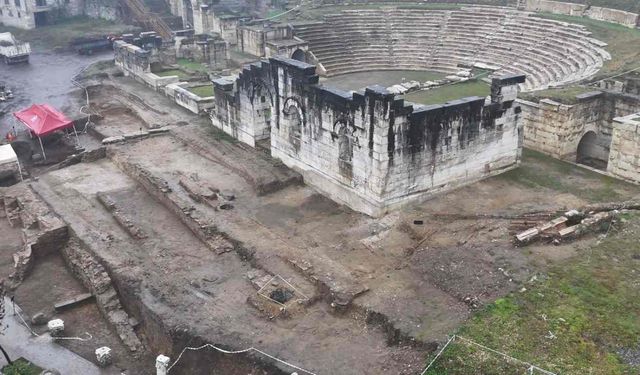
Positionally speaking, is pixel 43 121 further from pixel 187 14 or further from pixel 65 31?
pixel 65 31

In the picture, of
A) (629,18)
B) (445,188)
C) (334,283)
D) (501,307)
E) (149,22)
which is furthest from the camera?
(149,22)

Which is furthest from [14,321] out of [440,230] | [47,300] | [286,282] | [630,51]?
[630,51]

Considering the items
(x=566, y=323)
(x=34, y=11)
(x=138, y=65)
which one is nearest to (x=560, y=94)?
(x=566, y=323)

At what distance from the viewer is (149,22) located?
4922cm

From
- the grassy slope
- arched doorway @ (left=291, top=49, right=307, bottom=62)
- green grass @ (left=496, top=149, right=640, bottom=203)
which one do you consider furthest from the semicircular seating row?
the grassy slope

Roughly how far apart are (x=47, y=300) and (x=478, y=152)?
13.8 metres

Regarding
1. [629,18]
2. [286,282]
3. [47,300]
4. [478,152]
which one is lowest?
[47,300]

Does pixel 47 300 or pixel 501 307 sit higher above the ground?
pixel 501 307

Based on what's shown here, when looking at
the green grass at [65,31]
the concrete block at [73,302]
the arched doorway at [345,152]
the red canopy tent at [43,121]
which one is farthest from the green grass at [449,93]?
the green grass at [65,31]

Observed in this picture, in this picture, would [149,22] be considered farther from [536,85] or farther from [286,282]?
[286,282]

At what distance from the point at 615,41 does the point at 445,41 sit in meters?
10.5

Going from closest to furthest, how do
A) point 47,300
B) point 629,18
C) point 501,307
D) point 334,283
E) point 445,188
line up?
1. point 501,307
2. point 334,283
3. point 47,300
4. point 445,188
5. point 629,18

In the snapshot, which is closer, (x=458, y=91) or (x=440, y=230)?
(x=440, y=230)

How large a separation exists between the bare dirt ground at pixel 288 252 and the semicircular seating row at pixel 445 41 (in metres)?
13.9
